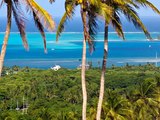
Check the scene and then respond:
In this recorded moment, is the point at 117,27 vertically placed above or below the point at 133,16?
below

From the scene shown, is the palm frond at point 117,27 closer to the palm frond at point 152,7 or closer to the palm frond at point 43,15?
the palm frond at point 152,7

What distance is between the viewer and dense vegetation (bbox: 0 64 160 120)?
946 inches

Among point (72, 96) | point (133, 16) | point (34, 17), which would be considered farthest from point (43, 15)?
point (72, 96)

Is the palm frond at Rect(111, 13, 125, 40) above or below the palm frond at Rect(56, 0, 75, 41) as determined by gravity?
below

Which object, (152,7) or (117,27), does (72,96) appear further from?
(152,7)

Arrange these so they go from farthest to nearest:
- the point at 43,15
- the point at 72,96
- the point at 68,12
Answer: the point at 72,96 < the point at 68,12 < the point at 43,15

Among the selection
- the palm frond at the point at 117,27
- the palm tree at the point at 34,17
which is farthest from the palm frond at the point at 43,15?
the palm frond at the point at 117,27

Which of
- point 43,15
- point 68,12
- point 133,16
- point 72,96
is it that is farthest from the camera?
point 72,96

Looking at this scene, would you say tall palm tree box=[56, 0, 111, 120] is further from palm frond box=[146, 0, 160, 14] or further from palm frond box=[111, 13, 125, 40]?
palm frond box=[146, 0, 160, 14]

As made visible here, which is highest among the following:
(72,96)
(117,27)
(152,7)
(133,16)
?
(152,7)

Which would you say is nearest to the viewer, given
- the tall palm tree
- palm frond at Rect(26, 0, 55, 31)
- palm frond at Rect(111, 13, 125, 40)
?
palm frond at Rect(26, 0, 55, 31)

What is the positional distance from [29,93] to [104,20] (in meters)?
75.3

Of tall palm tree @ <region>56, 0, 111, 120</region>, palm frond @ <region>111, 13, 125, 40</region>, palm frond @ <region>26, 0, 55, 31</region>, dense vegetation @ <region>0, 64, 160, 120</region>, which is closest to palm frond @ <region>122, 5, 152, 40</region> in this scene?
palm frond @ <region>111, 13, 125, 40</region>

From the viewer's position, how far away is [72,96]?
7894 cm
